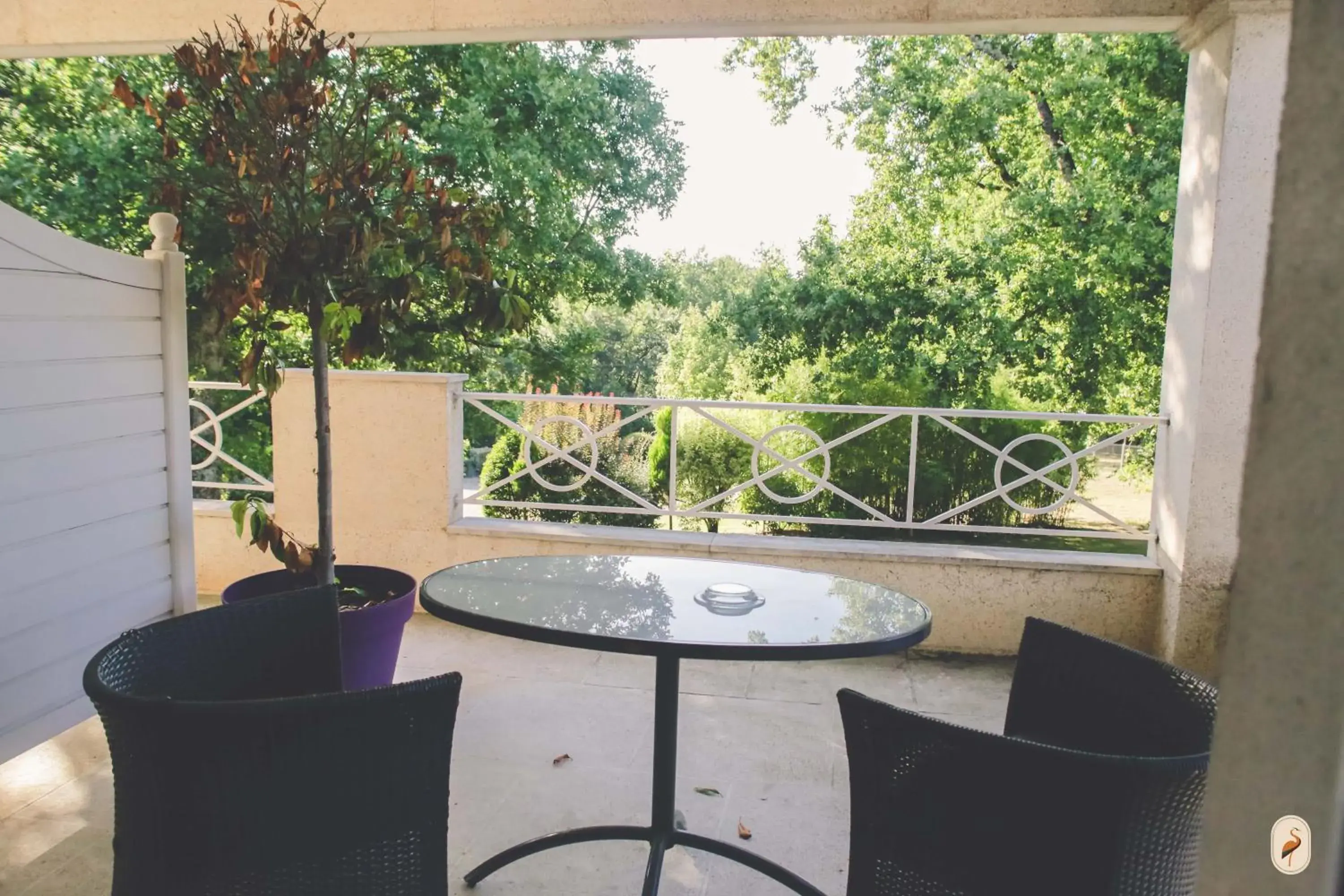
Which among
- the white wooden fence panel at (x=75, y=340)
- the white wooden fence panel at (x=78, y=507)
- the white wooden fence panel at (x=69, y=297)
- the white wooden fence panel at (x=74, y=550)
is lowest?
the white wooden fence panel at (x=74, y=550)

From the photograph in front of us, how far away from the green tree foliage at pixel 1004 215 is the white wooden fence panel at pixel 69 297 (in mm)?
6797

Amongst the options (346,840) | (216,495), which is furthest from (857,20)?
(216,495)

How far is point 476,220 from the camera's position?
3.02 m

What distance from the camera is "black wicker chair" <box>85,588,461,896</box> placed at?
1.38 meters

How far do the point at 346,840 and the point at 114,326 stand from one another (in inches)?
75.4

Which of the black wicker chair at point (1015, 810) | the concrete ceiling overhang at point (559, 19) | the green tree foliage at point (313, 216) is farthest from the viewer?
the concrete ceiling overhang at point (559, 19)

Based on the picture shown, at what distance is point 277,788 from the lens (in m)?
1.42

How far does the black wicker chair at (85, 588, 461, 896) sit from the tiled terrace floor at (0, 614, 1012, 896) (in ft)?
2.50

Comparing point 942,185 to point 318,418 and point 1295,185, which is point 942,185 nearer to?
point 318,418

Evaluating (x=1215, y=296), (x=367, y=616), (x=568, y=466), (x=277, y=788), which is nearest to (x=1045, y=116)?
(x=568, y=466)

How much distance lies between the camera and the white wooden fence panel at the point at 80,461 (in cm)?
237

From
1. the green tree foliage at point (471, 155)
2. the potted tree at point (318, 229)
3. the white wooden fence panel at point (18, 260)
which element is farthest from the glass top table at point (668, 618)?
the green tree foliage at point (471, 155)

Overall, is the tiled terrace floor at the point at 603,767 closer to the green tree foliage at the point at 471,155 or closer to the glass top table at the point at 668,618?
the glass top table at the point at 668,618

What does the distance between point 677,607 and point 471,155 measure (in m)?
6.84
